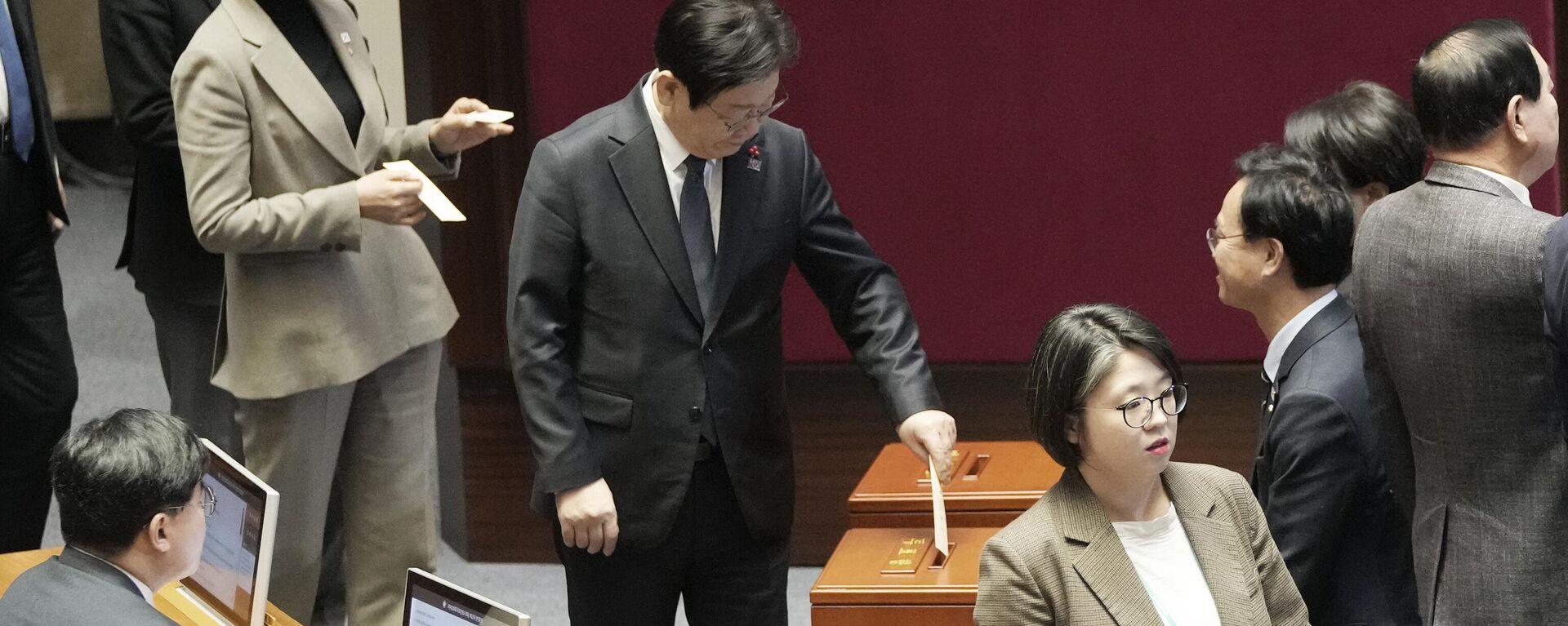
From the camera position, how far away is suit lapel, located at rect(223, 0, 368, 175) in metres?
3.34

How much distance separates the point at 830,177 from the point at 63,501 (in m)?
2.52

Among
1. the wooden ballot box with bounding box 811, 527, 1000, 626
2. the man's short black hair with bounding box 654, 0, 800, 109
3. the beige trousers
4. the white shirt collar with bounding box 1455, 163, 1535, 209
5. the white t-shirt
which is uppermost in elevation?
the man's short black hair with bounding box 654, 0, 800, 109

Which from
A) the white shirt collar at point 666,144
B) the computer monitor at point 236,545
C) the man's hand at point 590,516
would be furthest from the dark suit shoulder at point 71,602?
the white shirt collar at point 666,144

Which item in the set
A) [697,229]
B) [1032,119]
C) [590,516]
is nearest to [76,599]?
[590,516]

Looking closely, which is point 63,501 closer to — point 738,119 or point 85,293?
A: point 738,119

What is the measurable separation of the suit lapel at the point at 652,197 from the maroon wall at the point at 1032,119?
1.77m

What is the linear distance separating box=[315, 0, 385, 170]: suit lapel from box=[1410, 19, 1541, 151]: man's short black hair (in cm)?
200

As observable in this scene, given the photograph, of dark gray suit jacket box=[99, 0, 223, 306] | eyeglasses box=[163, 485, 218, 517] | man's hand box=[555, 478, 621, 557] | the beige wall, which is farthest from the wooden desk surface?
the beige wall

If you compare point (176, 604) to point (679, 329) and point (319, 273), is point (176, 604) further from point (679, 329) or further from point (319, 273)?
point (679, 329)

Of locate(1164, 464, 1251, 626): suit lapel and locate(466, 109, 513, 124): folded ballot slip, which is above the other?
locate(466, 109, 513, 124): folded ballot slip

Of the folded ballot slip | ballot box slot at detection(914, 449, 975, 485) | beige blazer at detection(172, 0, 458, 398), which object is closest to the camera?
ballot box slot at detection(914, 449, 975, 485)

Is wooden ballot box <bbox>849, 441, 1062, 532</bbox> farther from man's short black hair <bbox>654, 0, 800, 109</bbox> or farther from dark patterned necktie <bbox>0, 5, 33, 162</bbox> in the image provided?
dark patterned necktie <bbox>0, 5, 33, 162</bbox>

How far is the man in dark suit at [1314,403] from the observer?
2.57 m

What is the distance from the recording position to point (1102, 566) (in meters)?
2.22
